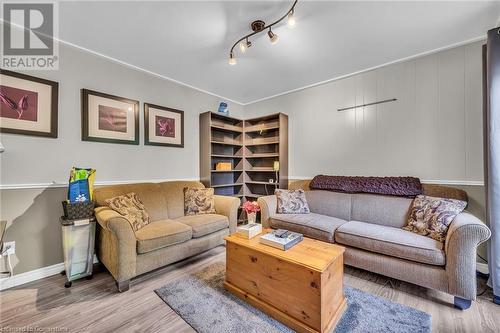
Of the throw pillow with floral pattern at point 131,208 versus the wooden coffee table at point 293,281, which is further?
the throw pillow with floral pattern at point 131,208

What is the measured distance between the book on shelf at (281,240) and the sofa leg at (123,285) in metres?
1.31

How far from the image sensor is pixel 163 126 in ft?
10.5

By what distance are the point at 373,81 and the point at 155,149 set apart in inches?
129

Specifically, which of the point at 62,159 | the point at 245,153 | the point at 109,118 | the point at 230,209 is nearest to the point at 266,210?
the point at 230,209

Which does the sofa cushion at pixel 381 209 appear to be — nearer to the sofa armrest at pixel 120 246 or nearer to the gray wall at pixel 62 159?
the sofa armrest at pixel 120 246

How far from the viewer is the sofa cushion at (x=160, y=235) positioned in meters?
2.02

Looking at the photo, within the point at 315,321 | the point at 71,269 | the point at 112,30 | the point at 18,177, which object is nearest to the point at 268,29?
the point at 112,30

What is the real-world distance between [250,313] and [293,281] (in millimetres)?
468

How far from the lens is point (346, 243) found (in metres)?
2.23

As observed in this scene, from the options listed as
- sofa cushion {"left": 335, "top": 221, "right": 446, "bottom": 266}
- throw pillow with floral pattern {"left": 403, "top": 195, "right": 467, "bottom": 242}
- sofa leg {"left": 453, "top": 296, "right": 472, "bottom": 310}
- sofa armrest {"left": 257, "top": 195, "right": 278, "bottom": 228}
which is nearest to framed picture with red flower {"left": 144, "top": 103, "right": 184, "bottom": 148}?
sofa armrest {"left": 257, "top": 195, "right": 278, "bottom": 228}

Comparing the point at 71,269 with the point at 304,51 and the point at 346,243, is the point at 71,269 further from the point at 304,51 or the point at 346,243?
the point at 304,51

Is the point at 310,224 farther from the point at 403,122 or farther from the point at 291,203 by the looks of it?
the point at 403,122

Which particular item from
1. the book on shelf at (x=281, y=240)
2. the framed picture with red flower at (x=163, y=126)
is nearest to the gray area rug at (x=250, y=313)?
the book on shelf at (x=281, y=240)

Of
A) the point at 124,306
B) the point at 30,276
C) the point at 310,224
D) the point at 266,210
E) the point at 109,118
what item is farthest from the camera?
the point at 266,210
